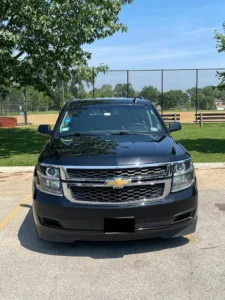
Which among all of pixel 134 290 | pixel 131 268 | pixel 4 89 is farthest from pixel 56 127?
pixel 4 89

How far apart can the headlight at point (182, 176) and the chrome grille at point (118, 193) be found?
0.18m

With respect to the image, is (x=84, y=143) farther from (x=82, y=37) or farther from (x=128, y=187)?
(x=82, y=37)

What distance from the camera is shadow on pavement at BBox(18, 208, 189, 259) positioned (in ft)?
13.5

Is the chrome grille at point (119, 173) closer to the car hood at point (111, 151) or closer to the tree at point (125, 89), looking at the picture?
the car hood at point (111, 151)

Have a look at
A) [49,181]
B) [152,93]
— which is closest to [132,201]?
[49,181]

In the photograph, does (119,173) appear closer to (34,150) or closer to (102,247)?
(102,247)

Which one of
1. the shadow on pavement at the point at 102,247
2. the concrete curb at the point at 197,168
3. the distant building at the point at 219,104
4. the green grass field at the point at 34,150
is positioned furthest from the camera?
the distant building at the point at 219,104

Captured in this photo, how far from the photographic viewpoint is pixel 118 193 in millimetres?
3807

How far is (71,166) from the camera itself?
388cm

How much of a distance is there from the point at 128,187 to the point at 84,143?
1.03 meters

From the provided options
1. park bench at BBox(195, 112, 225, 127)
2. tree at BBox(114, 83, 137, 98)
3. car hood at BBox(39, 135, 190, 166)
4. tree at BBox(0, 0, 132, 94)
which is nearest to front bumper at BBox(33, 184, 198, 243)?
car hood at BBox(39, 135, 190, 166)

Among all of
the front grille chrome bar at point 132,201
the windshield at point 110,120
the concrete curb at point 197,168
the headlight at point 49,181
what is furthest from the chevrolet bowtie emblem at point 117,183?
the concrete curb at point 197,168

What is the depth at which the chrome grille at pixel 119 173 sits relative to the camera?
381 centimetres

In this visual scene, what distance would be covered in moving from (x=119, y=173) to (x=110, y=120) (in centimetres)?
179
